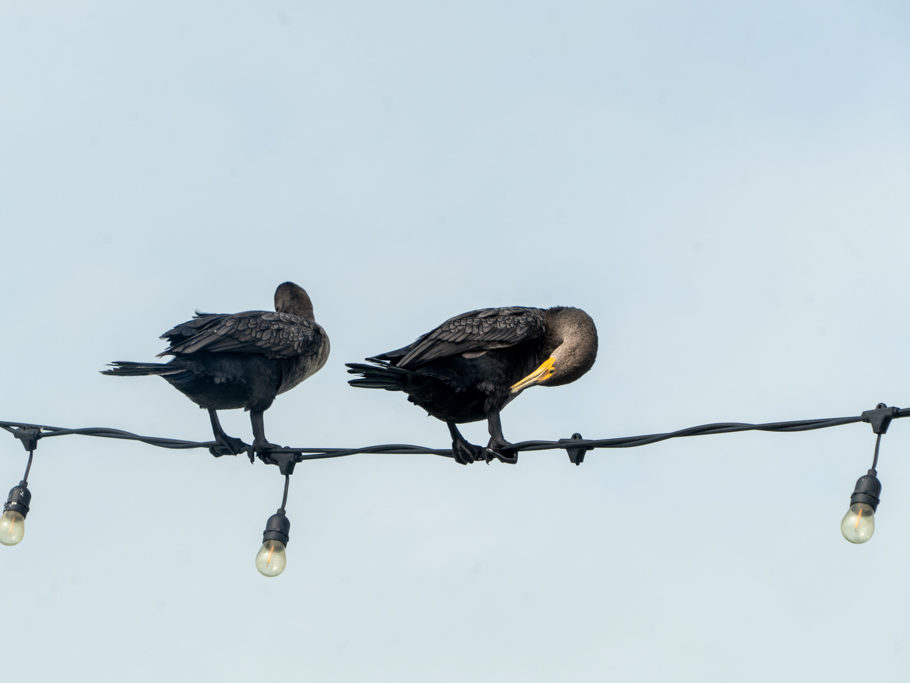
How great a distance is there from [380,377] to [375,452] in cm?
124

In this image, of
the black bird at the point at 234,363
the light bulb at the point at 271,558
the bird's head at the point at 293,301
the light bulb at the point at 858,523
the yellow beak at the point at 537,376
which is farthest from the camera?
the bird's head at the point at 293,301

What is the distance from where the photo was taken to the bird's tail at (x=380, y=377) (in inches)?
355

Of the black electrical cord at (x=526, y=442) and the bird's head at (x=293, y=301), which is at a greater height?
the bird's head at (x=293, y=301)

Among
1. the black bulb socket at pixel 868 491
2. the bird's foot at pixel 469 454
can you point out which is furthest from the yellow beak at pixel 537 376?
the black bulb socket at pixel 868 491

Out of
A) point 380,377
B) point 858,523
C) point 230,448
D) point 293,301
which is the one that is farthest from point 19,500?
point 858,523

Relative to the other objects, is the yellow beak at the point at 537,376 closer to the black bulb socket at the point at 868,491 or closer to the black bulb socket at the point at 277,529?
the black bulb socket at the point at 277,529

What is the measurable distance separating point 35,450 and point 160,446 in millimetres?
1313

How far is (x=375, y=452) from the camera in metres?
8.05

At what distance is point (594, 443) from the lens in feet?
25.0

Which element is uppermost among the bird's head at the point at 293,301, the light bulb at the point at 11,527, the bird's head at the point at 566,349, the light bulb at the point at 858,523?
the bird's head at the point at 293,301

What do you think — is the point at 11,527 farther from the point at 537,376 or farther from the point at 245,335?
the point at 537,376

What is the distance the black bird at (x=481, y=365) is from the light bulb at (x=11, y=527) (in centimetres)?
238

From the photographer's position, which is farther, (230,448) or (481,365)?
(230,448)

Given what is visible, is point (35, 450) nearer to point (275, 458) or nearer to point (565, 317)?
point (275, 458)
